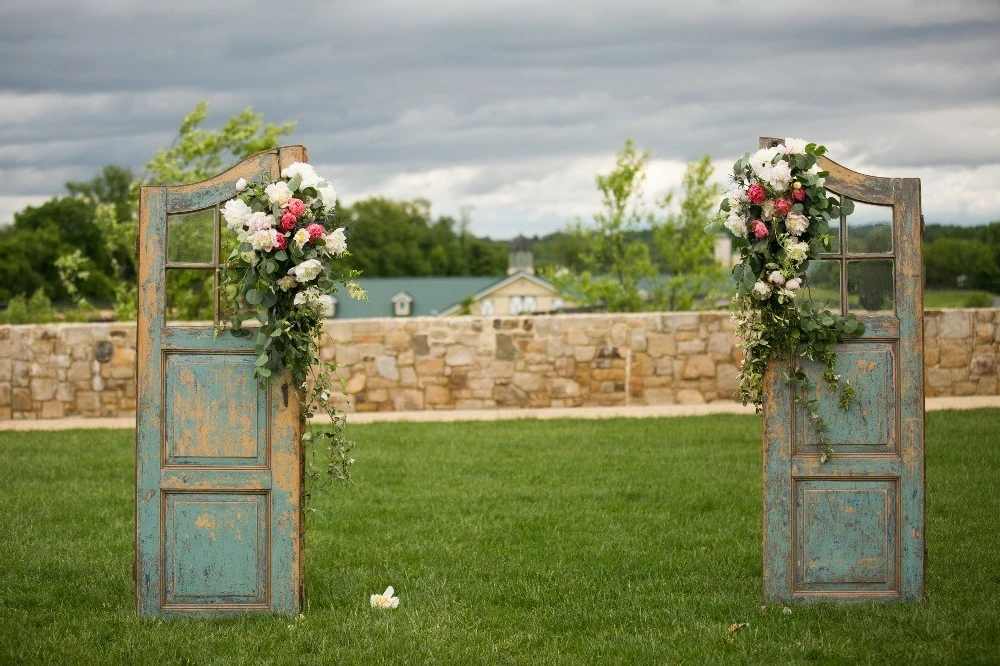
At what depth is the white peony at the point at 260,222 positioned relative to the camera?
482 centimetres

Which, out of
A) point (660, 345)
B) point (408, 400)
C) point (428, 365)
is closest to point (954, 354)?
point (660, 345)

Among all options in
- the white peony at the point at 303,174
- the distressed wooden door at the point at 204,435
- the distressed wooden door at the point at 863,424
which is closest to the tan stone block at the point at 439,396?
the distressed wooden door at the point at 204,435

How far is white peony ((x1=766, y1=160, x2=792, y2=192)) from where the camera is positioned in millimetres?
4957

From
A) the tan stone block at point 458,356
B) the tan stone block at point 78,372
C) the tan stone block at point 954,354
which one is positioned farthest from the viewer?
the tan stone block at point 954,354

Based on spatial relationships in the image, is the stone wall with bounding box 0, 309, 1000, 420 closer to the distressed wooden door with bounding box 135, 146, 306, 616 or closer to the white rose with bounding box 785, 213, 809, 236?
the distressed wooden door with bounding box 135, 146, 306, 616

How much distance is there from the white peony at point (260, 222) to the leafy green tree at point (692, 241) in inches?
531

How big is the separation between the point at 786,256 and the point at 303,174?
2.22 m

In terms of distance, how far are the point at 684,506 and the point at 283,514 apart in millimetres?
3271

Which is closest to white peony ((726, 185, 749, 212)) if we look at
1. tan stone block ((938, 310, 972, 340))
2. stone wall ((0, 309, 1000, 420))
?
stone wall ((0, 309, 1000, 420))

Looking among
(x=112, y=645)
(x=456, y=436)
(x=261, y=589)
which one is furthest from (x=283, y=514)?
(x=456, y=436)

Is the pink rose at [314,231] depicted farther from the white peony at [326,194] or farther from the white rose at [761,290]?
the white rose at [761,290]

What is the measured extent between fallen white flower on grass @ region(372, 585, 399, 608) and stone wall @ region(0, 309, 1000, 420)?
7094mm

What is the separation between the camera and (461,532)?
6848 millimetres

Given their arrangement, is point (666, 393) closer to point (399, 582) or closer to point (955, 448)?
point (955, 448)
